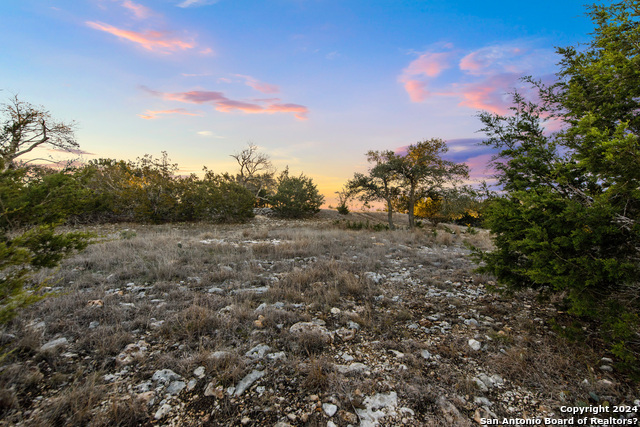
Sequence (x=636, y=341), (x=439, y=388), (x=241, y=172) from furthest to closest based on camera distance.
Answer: (x=241, y=172) → (x=636, y=341) → (x=439, y=388)

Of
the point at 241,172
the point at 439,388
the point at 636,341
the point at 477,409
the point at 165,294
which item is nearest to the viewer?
the point at 477,409

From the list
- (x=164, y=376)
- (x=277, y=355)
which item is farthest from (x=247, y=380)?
(x=164, y=376)

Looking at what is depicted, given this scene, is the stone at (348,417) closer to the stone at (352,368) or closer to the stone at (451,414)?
the stone at (352,368)

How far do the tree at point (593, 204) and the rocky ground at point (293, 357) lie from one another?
0.63 m

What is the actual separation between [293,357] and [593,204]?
3.92 metres

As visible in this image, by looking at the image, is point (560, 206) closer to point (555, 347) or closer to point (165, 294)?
point (555, 347)

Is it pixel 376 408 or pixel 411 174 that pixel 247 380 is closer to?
pixel 376 408

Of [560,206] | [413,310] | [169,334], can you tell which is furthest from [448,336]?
[169,334]

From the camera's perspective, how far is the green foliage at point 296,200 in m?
29.5

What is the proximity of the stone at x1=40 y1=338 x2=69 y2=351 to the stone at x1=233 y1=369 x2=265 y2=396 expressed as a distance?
2438 millimetres

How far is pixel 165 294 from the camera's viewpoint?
16.3 feet

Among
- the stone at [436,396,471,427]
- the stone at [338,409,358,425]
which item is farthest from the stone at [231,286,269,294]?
the stone at [436,396,471,427]

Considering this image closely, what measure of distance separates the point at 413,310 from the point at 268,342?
2.65 m

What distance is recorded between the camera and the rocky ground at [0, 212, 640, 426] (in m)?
2.44
